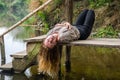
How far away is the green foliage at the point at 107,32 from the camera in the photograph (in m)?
12.4

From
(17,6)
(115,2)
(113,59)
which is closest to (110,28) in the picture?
(115,2)

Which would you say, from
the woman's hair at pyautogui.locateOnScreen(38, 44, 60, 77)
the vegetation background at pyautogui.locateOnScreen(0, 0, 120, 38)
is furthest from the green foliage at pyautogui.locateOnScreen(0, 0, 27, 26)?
the woman's hair at pyautogui.locateOnScreen(38, 44, 60, 77)

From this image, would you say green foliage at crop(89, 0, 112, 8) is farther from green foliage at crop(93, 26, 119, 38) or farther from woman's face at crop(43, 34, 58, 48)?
woman's face at crop(43, 34, 58, 48)

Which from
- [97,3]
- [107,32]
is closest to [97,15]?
[97,3]

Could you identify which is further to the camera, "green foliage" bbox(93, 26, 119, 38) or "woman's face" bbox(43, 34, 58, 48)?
"green foliage" bbox(93, 26, 119, 38)

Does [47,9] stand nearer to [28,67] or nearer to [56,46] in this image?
[28,67]

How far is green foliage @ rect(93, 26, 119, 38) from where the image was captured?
40.8 feet

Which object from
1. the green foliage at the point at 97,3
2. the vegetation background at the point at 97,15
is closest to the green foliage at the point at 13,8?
the vegetation background at the point at 97,15

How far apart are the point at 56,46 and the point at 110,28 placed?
7.00 meters

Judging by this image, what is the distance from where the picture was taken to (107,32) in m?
12.7

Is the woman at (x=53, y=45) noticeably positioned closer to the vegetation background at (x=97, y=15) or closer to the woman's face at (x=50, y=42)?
the woman's face at (x=50, y=42)

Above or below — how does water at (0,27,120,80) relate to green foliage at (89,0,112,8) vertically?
below

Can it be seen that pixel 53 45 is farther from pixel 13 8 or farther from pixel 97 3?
pixel 13 8

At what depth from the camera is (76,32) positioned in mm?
6531
